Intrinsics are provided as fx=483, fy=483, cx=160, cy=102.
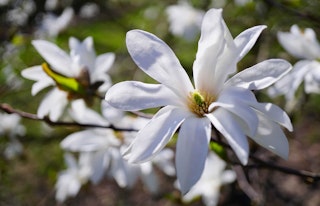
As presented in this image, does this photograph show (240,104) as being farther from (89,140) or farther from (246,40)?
(89,140)

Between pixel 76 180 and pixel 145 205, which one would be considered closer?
pixel 76 180

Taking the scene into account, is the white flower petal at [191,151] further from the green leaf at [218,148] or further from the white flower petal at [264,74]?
the green leaf at [218,148]

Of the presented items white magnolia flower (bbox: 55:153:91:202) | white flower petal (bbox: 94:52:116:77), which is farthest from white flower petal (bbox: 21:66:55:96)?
white magnolia flower (bbox: 55:153:91:202)

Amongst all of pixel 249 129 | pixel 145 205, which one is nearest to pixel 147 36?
pixel 249 129

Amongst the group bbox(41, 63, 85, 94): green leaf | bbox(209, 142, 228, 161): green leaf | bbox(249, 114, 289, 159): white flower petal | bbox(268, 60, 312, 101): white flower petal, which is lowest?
bbox(209, 142, 228, 161): green leaf

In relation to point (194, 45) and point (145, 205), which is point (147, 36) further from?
point (145, 205)

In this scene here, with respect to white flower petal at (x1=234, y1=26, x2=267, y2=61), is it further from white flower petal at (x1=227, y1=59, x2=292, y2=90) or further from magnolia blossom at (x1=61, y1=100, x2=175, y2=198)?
magnolia blossom at (x1=61, y1=100, x2=175, y2=198)
